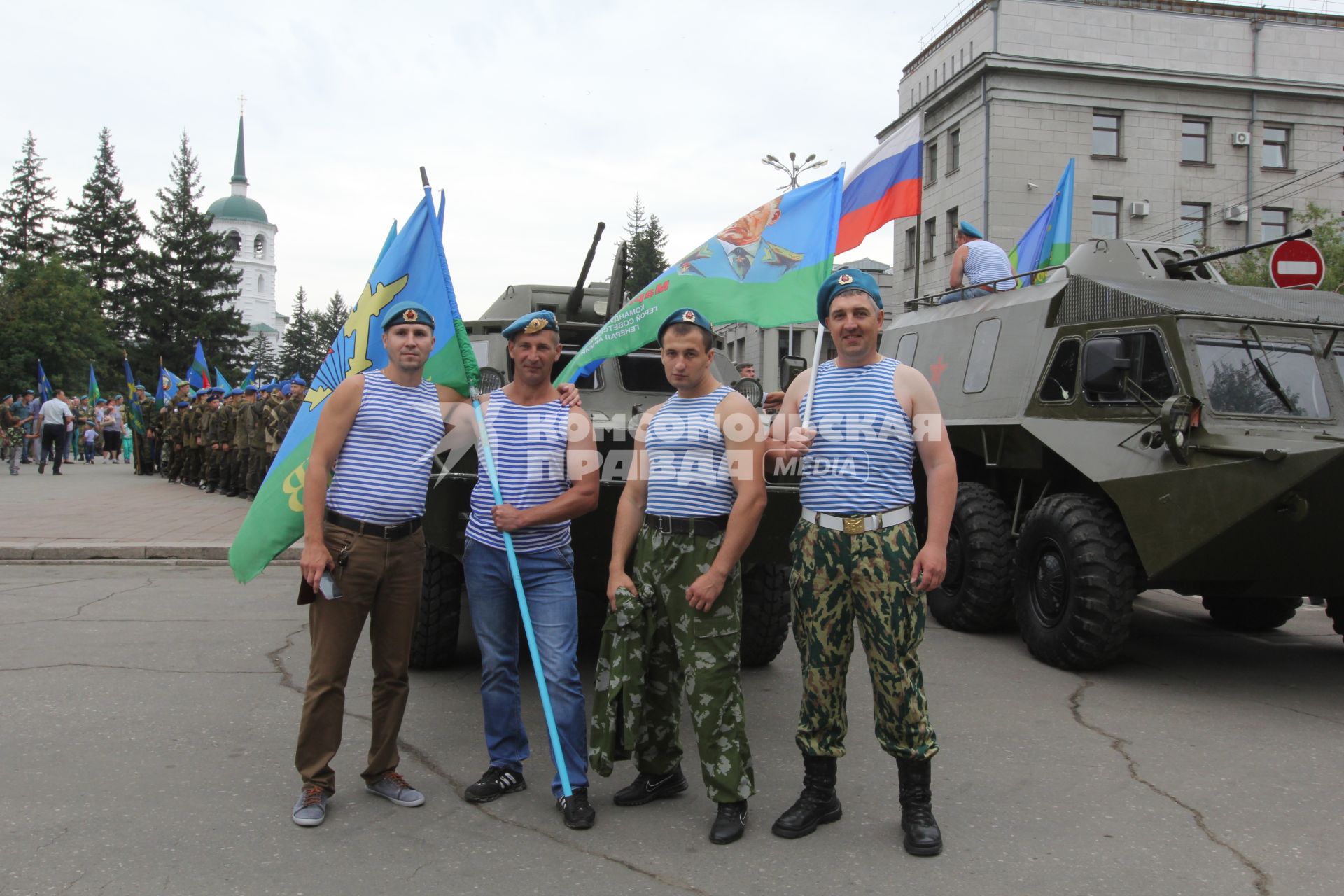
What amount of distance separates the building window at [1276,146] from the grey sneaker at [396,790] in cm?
3779

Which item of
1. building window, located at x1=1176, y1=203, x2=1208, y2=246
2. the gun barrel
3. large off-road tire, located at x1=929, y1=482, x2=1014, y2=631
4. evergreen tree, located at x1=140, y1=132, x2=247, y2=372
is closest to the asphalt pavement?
large off-road tire, located at x1=929, y1=482, x2=1014, y2=631

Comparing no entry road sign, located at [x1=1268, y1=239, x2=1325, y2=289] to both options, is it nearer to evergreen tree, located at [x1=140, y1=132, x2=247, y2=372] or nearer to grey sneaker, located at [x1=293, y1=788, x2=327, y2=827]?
grey sneaker, located at [x1=293, y1=788, x2=327, y2=827]

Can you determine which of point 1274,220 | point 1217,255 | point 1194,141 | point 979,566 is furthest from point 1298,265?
point 1274,220

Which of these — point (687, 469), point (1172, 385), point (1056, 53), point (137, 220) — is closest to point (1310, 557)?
point (1172, 385)

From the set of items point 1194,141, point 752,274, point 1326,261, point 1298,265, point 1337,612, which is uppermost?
point 1194,141

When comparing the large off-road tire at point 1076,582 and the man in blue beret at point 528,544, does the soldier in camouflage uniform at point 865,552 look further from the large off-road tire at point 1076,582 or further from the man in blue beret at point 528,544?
the large off-road tire at point 1076,582

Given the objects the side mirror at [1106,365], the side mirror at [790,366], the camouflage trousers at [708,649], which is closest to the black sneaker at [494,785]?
the camouflage trousers at [708,649]

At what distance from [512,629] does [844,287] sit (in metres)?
1.73

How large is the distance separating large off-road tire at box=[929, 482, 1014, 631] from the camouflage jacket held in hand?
3.49 m

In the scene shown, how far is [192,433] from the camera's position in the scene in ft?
65.4

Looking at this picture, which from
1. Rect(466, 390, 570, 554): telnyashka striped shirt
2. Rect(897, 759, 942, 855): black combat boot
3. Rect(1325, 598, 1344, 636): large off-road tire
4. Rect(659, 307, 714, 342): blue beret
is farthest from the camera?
Rect(1325, 598, 1344, 636): large off-road tire

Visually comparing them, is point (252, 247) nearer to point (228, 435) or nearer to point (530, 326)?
point (228, 435)

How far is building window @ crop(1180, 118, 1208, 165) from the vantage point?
3400 cm

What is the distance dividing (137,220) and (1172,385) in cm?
6555
